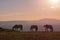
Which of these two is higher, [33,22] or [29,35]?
[33,22]

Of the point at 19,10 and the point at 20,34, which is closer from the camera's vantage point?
the point at 20,34

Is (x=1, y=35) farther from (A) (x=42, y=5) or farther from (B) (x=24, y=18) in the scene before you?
(A) (x=42, y=5)

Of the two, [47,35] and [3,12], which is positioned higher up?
[3,12]

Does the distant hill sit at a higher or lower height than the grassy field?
higher

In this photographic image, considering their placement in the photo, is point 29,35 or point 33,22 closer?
point 29,35

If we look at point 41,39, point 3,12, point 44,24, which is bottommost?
point 41,39

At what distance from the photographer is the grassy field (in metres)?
1.41

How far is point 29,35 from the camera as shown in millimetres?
1439

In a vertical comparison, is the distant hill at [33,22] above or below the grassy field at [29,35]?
above

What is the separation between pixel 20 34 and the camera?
146 cm

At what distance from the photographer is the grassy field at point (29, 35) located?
141cm

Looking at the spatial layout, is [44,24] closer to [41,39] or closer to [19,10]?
[41,39]

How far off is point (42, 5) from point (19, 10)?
22 cm

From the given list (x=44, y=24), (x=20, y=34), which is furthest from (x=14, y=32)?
(x=44, y=24)
